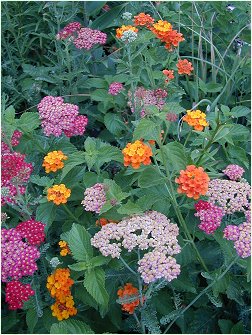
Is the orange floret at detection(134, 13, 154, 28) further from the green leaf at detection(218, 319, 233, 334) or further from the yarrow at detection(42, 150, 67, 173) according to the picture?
the green leaf at detection(218, 319, 233, 334)

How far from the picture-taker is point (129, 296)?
1526mm

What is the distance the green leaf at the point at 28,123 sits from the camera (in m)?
1.82

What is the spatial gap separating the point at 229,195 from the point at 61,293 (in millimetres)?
576

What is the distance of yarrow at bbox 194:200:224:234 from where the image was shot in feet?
4.86

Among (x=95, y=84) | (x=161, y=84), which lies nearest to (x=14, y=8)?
(x=95, y=84)

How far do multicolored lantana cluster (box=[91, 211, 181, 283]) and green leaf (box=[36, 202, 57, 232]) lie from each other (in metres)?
0.26

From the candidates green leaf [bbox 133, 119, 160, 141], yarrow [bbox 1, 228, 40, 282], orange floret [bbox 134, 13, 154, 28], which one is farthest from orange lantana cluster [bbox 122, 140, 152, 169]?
orange floret [bbox 134, 13, 154, 28]

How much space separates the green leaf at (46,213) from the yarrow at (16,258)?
179 millimetres

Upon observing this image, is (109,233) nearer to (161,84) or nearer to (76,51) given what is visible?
(161,84)

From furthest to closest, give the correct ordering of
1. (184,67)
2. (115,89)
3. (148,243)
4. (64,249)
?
(184,67) < (115,89) < (64,249) < (148,243)

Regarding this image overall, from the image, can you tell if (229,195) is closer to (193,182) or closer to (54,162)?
(193,182)

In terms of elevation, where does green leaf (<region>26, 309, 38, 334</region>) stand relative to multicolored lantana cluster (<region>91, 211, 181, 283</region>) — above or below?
below

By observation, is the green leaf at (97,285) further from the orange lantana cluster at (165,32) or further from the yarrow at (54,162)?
the orange lantana cluster at (165,32)

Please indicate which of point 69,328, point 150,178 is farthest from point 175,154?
point 69,328
